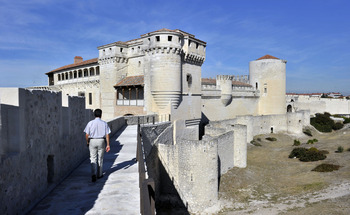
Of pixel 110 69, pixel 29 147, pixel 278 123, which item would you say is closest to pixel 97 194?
pixel 29 147

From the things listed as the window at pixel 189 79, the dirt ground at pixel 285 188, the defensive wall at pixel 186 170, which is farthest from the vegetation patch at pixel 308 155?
the window at pixel 189 79

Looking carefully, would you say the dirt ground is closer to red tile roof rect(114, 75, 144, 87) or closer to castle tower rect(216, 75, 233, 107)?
castle tower rect(216, 75, 233, 107)

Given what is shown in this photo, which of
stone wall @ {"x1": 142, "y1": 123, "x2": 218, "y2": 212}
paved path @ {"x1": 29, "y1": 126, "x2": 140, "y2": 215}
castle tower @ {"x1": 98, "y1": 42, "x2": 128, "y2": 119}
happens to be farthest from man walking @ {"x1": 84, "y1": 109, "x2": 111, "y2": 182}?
castle tower @ {"x1": 98, "y1": 42, "x2": 128, "y2": 119}

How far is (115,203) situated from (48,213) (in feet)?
3.40

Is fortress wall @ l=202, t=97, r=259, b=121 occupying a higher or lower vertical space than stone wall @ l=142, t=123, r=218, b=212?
higher

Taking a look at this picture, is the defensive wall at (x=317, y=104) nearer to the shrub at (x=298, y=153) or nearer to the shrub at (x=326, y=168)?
the shrub at (x=298, y=153)

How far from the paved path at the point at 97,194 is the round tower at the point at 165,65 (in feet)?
37.4

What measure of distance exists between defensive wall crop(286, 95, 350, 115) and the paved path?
153 feet

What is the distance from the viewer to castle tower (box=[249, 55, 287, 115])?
36.2 meters

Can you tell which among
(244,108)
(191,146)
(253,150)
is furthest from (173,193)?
(244,108)

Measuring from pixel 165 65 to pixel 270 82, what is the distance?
24.1 meters

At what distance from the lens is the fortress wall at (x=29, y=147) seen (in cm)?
330

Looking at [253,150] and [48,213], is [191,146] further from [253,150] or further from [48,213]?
[253,150]

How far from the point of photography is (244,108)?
113 ft
